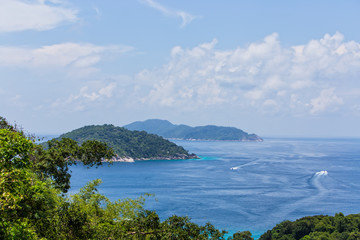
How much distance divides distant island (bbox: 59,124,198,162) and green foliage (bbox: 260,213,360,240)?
71.4 m

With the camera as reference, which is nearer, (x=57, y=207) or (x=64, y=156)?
(x=57, y=207)

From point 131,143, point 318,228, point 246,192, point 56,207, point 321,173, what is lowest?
point 246,192

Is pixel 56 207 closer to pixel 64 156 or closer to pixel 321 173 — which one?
pixel 64 156

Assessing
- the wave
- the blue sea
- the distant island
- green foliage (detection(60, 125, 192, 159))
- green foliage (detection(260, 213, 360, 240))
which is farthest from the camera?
green foliage (detection(60, 125, 192, 159))

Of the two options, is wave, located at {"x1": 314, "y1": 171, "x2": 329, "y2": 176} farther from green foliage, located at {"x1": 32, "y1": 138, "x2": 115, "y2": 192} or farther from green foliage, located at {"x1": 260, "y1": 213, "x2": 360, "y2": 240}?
green foliage, located at {"x1": 32, "y1": 138, "x2": 115, "y2": 192}

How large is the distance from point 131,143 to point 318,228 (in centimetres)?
8556

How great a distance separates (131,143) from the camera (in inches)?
4149

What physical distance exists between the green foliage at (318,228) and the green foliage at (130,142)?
71624mm

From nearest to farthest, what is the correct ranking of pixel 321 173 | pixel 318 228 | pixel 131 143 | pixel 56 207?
pixel 56 207 < pixel 318 228 < pixel 321 173 < pixel 131 143

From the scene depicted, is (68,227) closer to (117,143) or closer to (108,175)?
(108,175)

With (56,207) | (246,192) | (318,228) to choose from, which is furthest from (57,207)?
(246,192)

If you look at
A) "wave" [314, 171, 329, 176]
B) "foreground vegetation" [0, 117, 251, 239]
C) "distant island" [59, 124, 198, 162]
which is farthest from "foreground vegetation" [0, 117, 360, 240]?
"distant island" [59, 124, 198, 162]

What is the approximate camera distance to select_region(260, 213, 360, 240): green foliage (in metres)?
22.9

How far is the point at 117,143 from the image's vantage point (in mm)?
102312
